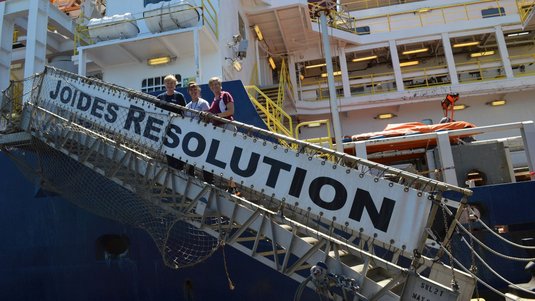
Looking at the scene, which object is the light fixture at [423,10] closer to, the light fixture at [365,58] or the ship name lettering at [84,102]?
the light fixture at [365,58]

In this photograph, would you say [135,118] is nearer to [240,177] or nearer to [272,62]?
[240,177]

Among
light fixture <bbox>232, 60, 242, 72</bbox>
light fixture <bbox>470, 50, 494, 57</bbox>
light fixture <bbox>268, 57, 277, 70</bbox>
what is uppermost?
light fixture <bbox>268, 57, 277, 70</bbox>

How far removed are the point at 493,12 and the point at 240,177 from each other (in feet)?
49.0

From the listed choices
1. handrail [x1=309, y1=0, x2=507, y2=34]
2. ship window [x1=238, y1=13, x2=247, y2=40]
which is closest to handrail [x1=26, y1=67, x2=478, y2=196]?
ship window [x1=238, y1=13, x2=247, y2=40]

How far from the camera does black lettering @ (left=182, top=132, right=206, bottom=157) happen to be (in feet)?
14.9

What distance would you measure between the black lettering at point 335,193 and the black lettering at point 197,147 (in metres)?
1.40

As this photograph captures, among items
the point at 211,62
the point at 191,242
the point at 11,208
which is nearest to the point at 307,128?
the point at 211,62

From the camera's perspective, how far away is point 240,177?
4.28 m

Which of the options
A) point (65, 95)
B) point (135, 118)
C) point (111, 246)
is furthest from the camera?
point (111, 246)

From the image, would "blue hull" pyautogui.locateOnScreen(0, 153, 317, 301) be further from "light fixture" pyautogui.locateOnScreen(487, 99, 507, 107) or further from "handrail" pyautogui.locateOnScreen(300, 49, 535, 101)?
"light fixture" pyautogui.locateOnScreen(487, 99, 507, 107)

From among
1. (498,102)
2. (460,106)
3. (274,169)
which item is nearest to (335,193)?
(274,169)

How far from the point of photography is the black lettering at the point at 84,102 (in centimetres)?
544

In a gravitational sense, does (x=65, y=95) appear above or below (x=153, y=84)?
below

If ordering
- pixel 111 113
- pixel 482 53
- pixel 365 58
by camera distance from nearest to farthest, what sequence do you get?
pixel 111 113, pixel 482 53, pixel 365 58
